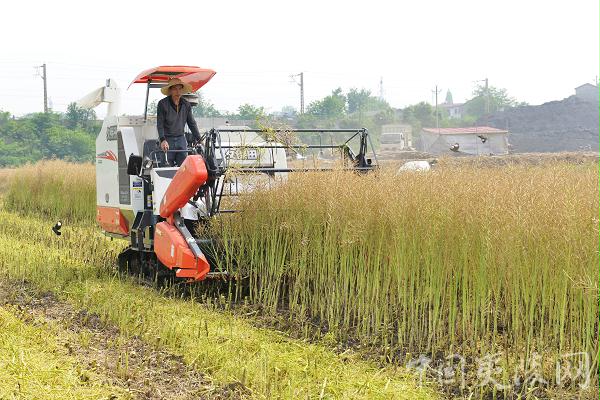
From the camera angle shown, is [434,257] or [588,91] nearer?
[434,257]

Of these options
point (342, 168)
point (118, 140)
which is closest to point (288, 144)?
point (342, 168)

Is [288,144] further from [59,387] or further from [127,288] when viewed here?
[59,387]

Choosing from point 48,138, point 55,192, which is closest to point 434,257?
point 55,192

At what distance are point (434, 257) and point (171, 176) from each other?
12.6ft

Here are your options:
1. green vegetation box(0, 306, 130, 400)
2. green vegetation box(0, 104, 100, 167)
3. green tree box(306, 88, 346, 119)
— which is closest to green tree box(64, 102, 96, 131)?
green vegetation box(0, 104, 100, 167)

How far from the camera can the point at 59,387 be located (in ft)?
16.5

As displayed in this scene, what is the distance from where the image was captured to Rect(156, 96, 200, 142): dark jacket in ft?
30.0

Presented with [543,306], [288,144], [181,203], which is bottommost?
[543,306]

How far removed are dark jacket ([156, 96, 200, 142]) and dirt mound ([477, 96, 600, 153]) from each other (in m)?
43.0

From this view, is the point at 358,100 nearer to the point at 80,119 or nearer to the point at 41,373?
the point at 80,119

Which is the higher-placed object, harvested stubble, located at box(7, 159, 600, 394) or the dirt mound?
the dirt mound

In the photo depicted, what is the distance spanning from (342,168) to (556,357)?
3.56m

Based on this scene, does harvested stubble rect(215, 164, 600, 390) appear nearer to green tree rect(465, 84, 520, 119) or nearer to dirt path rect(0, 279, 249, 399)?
dirt path rect(0, 279, 249, 399)

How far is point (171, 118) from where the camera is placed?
9.20m
